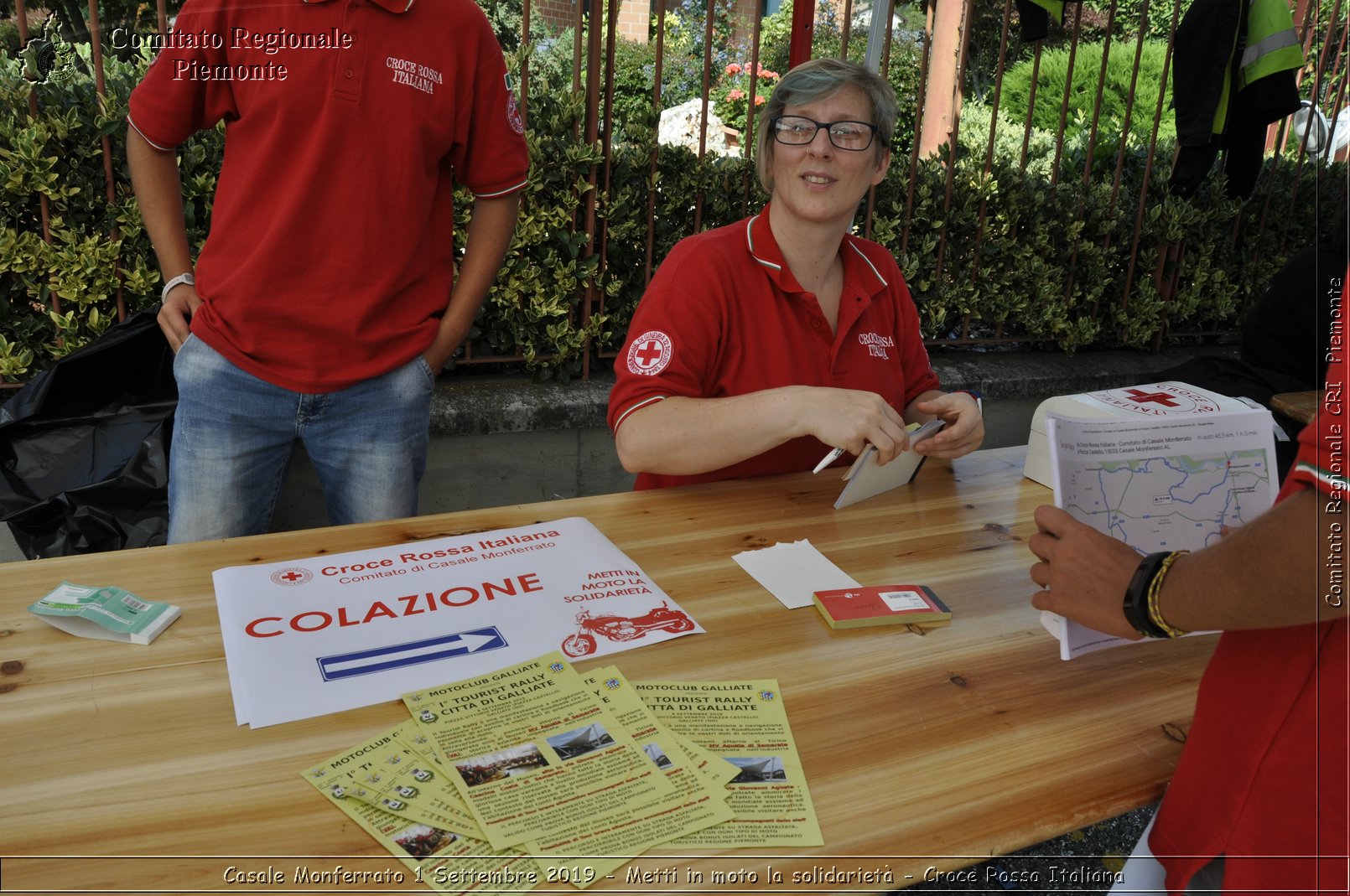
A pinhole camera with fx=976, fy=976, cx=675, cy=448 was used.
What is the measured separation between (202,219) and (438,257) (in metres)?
1.10

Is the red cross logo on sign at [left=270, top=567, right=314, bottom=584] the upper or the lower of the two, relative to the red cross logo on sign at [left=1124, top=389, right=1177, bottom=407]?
lower

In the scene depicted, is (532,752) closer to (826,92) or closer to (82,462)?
(826,92)

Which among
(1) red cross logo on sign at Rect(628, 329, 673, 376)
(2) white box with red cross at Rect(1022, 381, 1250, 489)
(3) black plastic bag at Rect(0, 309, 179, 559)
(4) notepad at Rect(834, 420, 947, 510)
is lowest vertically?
(3) black plastic bag at Rect(0, 309, 179, 559)

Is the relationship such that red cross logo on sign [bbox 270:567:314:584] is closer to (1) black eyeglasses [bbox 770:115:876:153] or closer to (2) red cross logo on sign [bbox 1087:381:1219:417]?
(1) black eyeglasses [bbox 770:115:876:153]

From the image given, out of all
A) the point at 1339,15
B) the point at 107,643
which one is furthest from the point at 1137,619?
the point at 1339,15

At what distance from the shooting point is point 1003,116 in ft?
33.4

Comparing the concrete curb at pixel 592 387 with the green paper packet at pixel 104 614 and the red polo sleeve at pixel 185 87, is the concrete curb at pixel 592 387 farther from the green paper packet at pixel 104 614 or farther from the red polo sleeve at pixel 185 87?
the green paper packet at pixel 104 614

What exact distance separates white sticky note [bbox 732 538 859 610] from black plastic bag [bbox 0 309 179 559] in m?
1.52

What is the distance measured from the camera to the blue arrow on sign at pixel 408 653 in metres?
1.25

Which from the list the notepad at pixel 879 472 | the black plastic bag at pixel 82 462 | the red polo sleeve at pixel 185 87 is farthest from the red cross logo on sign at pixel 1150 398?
the black plastic bag at pixel 82 462

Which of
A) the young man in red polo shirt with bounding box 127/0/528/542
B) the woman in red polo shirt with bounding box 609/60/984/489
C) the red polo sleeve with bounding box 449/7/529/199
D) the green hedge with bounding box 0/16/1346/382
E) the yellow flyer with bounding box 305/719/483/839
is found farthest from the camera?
the green hedge with bounding box 0/16/1346/382

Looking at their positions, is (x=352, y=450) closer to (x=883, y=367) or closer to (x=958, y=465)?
(x=883, y=367)

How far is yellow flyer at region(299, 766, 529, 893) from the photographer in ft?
3.04

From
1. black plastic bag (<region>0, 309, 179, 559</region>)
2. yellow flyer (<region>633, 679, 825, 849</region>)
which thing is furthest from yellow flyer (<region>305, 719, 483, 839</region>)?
black plastic bag (<region>0, 309, 179, 559</region>)
